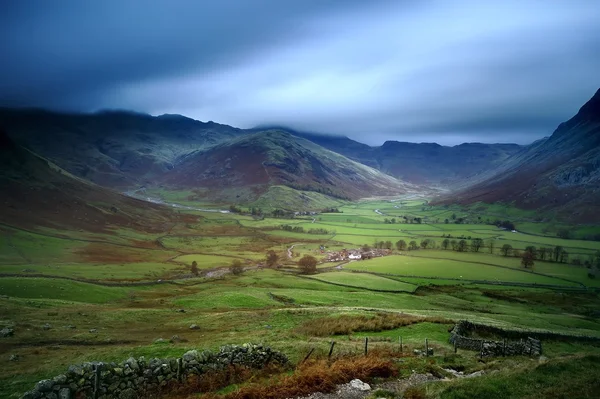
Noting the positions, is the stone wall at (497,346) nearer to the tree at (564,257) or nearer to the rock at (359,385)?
the rock at (359,385)

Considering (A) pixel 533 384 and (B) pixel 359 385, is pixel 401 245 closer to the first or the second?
(A) pixel 533 384

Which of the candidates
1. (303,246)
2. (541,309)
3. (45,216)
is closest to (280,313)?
(541,309)

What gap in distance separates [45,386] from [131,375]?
4085mm

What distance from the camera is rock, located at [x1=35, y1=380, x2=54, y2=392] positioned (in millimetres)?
17458

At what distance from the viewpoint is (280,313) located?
5103 centimetres

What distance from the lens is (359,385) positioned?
2155 cm

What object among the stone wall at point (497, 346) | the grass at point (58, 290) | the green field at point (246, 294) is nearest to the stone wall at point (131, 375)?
the green field at point (246, 294)

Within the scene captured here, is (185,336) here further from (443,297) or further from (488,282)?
(488,282)

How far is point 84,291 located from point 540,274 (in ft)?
434

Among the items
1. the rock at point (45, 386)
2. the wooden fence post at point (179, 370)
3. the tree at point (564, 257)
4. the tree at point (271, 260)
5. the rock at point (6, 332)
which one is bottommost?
the tree at point (271, 260)

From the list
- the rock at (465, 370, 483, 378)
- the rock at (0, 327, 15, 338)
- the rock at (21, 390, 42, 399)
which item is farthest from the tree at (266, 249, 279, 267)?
the rock at (21, 390, 42, 399)

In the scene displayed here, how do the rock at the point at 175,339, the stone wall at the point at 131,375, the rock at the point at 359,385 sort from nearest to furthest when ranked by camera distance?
the stone wall at the point at 131,375 < the rock at the point at 359,385 < the rock at the point at 175,339

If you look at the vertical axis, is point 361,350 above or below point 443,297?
above

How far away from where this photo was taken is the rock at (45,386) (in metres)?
17.5
